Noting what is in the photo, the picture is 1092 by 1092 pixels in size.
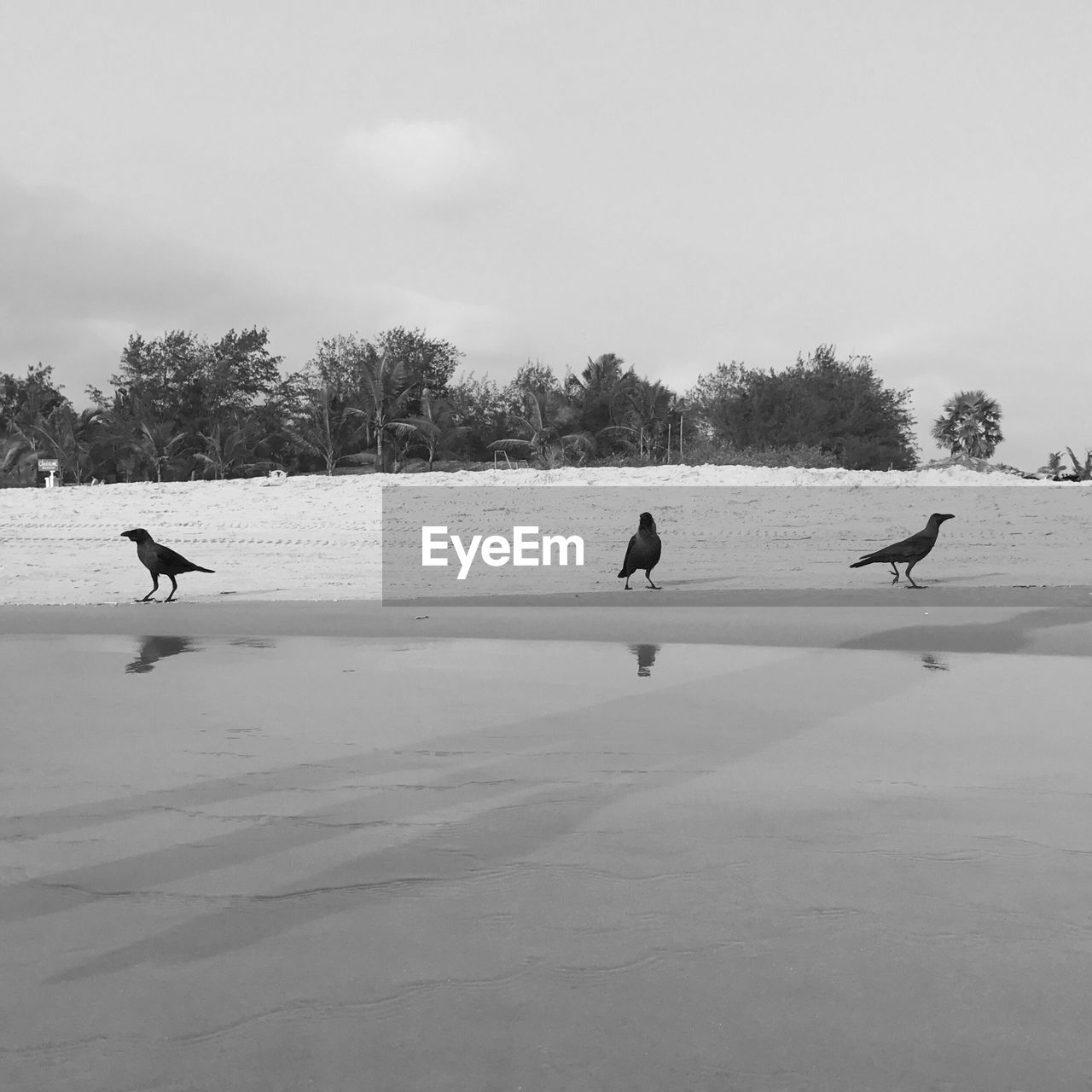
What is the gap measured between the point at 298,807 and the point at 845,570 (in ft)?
38.4

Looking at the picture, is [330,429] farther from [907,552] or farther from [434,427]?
[907,552]

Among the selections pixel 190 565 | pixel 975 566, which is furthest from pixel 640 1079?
pixel 975 566

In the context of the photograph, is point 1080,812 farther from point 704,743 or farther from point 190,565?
point 190,565

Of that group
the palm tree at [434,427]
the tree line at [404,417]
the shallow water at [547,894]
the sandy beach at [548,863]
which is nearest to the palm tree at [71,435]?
the tree line at [404,417]

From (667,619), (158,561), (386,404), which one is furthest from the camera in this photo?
(386,404)

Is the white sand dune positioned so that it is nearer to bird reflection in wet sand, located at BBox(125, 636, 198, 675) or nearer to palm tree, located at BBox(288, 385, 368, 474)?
bird reflection in wet sand, located at BBox(125, 636, 198, 675)

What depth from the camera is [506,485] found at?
2427 cm

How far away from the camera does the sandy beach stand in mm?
2607

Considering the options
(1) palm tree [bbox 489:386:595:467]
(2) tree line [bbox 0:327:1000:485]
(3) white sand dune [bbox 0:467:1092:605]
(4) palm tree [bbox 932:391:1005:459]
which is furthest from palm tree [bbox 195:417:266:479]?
(4) palm tree [bbox 932:391:1005:459]

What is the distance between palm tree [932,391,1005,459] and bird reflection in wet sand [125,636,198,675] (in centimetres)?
4178

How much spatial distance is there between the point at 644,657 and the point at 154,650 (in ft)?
12.8

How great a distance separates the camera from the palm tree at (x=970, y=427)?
4734 cm

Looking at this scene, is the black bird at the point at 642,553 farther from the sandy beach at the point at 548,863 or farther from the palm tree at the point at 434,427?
the palm tree at the point at 434,427

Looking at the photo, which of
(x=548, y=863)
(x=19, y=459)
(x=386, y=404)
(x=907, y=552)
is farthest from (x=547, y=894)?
(x=19, y=459)
